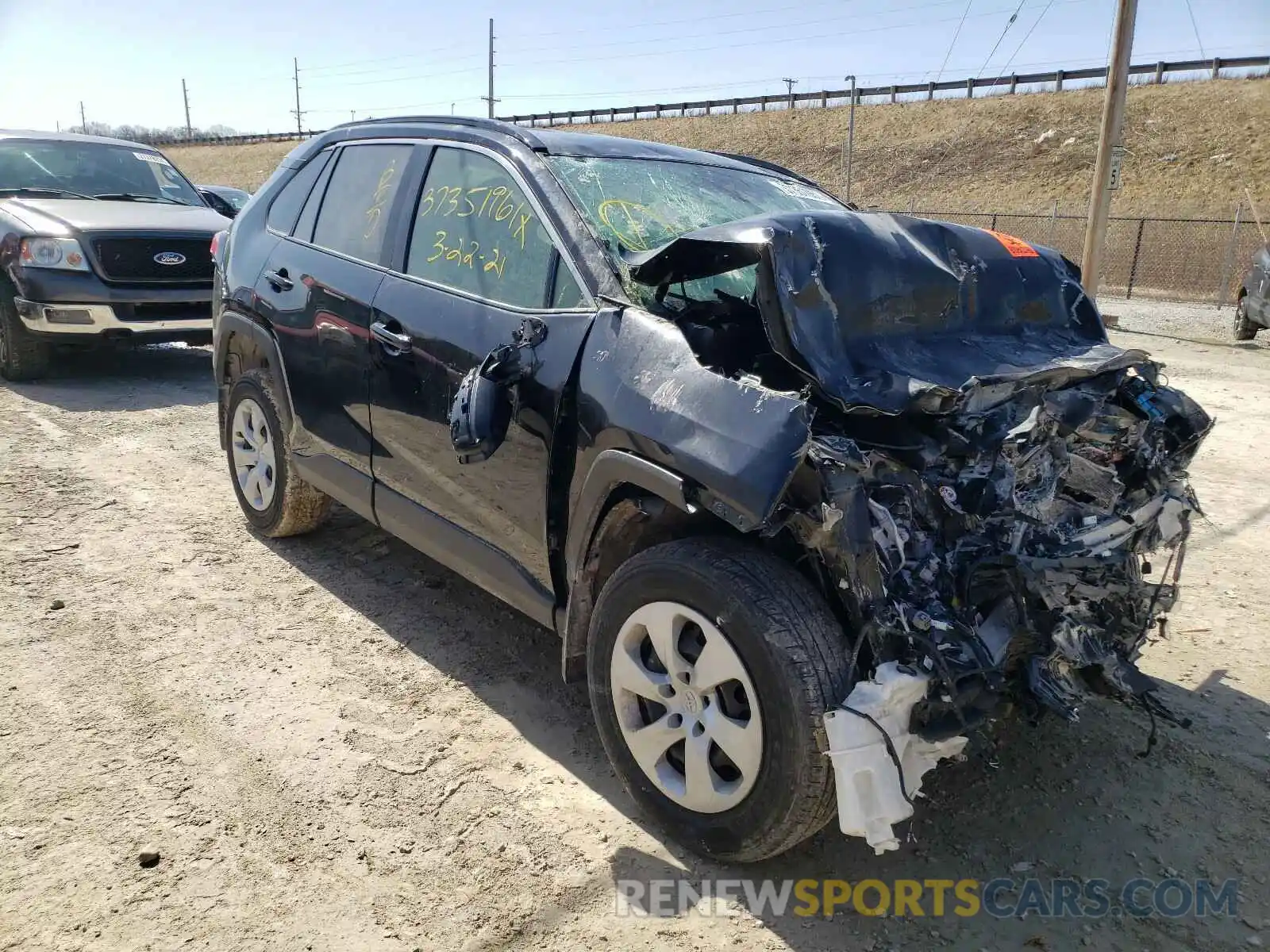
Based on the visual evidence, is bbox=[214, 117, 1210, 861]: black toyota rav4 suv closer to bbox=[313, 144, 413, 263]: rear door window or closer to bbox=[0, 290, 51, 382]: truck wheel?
bbox=[313, 144, 413, 263]: rear door window

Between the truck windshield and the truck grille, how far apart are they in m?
1.26

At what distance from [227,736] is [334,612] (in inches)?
38.3

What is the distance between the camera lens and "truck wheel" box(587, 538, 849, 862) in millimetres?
2229

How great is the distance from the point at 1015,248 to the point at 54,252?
7.50 m

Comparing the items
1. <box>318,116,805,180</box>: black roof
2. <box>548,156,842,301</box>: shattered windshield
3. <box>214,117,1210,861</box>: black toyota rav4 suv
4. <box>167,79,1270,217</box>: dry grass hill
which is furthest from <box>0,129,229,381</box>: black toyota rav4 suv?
<box>167,79,1270,217</box>: dry grass hill

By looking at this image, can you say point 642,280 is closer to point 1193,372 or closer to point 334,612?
point 334,612

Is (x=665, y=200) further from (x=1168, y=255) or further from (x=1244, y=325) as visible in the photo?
(x=1168, y=255)

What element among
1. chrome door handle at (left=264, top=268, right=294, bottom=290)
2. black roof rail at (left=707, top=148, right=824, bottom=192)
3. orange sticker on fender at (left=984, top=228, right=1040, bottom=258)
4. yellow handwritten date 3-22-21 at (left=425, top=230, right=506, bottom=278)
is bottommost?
chrome door handle at (left=264, top=268, right=294, bottom=290)

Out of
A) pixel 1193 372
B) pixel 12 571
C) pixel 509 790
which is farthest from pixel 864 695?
pixel 1193 372

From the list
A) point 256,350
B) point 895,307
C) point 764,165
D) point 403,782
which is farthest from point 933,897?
point 256,350

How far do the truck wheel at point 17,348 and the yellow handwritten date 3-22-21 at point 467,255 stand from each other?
6.18m

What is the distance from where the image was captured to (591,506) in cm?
269

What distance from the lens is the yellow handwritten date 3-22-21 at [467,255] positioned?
318 cm

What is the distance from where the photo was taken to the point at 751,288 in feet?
10.3
